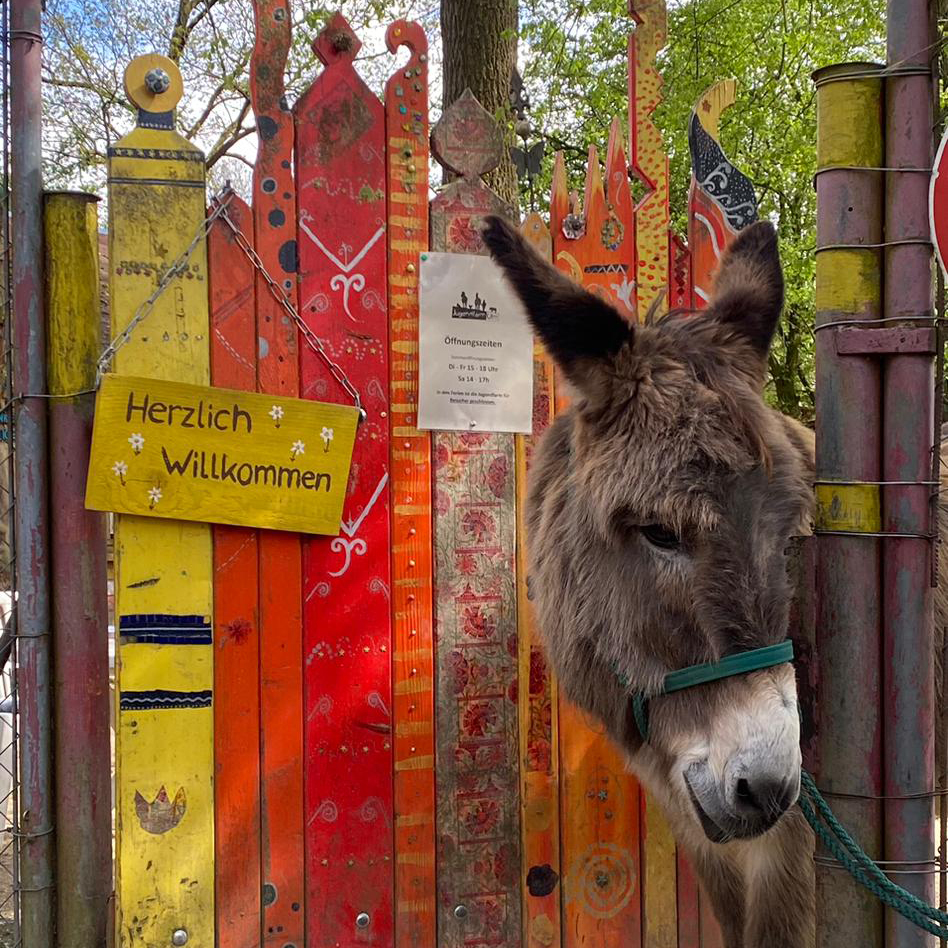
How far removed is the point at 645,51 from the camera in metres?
3.30

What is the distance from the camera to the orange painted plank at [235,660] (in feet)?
9.15

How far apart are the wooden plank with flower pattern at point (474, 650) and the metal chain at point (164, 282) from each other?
70cm

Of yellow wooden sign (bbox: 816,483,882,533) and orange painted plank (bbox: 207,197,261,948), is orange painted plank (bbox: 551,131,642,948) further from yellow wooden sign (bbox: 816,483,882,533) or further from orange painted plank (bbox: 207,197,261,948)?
yellow wooden sign (bbox: 816,483,882,533)

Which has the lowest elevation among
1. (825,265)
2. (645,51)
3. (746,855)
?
(746,855)

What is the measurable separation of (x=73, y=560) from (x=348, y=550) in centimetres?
83

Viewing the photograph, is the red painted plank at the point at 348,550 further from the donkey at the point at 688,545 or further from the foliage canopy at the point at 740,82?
the foliage canopy at the point at 740,82

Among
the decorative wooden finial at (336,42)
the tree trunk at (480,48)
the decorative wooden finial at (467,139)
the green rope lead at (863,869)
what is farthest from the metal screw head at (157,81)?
the tree trunk at (480,48)

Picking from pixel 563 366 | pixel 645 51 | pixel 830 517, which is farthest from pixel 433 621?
pixel 645 51

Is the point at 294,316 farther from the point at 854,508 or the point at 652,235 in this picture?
the point at 854,508

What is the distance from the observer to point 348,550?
9.62 feet

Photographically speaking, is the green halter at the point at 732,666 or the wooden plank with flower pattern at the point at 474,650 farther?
the wooden plank with flower pattern at the point at 474,650

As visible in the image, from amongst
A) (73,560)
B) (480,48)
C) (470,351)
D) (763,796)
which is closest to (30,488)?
(73,560)

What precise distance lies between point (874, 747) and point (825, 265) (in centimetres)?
106

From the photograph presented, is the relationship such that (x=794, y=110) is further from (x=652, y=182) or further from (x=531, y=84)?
(x=652, y=182)
